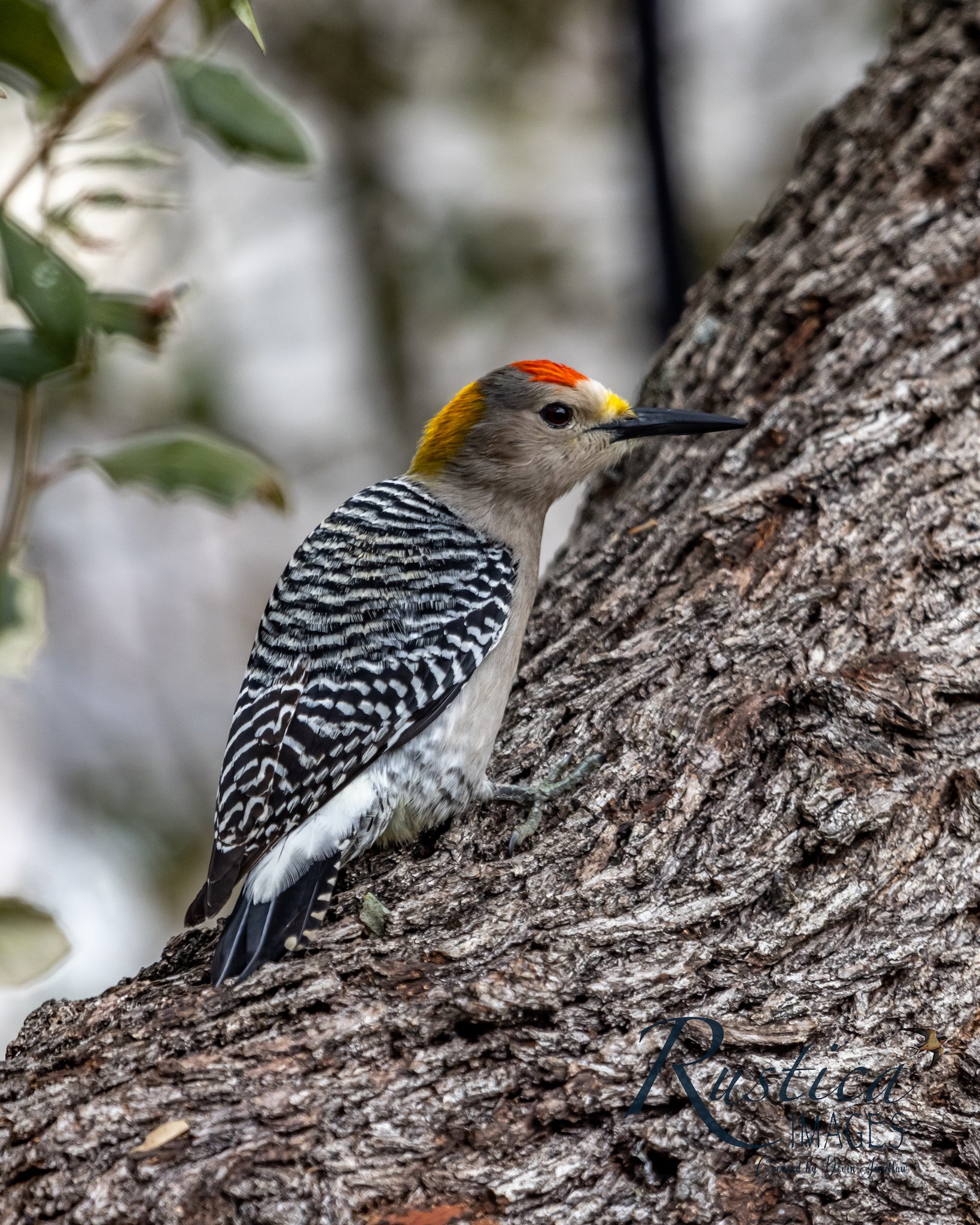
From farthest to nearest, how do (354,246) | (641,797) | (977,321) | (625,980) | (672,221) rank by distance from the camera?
(354,246) → (672,221) → (977,321) → (641,797) → (625,980)

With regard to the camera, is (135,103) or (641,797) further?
(135,103)

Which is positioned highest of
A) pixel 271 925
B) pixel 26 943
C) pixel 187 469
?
pixel 187 469

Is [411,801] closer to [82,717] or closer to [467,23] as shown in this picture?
[82,717]

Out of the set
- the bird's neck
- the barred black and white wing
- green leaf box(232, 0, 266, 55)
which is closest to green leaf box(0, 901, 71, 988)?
the barred black and white wing

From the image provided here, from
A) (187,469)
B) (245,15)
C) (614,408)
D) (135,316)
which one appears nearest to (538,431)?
(614,408)

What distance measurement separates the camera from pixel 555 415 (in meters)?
4.21

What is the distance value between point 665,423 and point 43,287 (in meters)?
2.42

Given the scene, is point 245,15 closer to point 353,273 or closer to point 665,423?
point 665,423

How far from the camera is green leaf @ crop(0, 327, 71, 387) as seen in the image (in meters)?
2.31

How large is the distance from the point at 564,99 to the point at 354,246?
1.84 meters

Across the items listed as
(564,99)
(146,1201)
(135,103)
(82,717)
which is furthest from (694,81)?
(146,1201)

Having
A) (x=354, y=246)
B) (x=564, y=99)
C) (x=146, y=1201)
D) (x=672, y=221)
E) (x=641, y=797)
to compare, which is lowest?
(x=146, y=1201)

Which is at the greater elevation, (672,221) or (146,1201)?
(672,221)

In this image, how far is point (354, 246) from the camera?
7863mm
